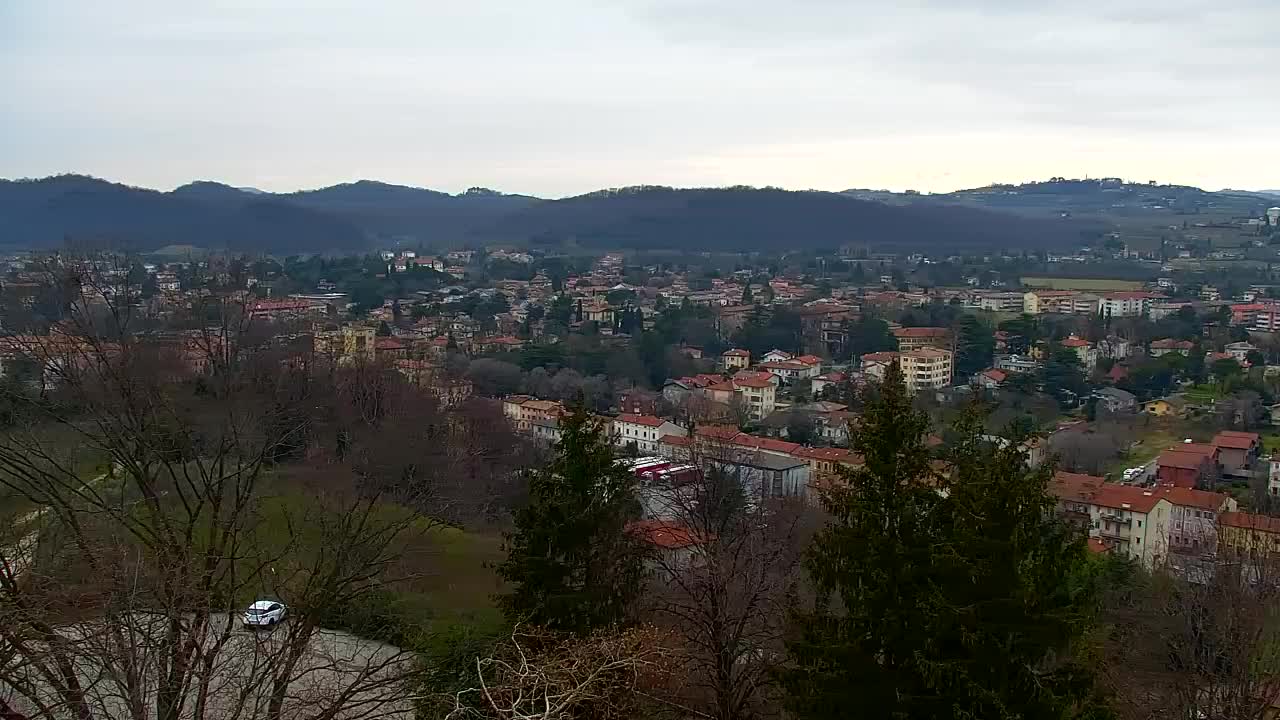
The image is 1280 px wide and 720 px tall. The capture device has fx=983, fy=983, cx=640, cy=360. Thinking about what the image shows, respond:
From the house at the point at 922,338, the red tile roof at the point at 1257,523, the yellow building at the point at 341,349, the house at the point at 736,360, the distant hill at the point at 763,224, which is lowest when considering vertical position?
the house at the point at 736,360

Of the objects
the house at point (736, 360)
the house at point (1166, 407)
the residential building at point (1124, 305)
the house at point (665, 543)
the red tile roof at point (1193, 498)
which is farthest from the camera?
the residential building at point (1124, 305)

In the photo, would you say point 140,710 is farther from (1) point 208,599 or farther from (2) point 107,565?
(2) point 107,565

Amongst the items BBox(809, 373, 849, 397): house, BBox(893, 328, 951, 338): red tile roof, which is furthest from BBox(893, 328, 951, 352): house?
BBox(809, 373, 849, 397): house

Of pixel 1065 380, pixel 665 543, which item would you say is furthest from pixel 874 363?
pixel 665 543

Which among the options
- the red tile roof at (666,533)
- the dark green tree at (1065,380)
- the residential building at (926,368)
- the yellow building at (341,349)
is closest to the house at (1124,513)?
the red tile roof at (666,533)

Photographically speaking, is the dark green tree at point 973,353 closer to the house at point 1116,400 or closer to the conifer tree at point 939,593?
the house at point 1116,400
